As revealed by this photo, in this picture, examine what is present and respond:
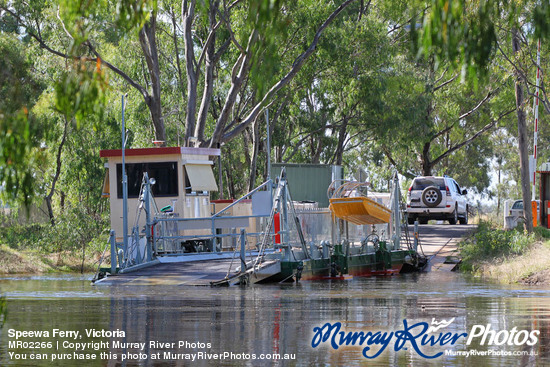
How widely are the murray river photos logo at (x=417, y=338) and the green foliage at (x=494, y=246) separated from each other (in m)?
13.5

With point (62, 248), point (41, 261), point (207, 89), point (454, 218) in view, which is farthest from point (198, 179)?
point (454, 218)

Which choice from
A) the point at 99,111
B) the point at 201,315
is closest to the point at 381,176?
the point at 201,315

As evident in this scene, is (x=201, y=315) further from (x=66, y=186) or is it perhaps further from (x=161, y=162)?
(x=66, y=186)

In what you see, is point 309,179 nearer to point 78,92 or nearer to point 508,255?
point 508,255

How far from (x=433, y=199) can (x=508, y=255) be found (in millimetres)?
12613

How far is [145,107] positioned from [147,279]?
19958 mm

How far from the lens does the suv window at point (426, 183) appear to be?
3772cm

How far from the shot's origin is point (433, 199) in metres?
37.5

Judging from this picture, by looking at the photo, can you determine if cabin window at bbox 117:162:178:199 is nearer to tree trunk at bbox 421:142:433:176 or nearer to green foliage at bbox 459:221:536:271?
green foliage at bbox 459:221:536:271

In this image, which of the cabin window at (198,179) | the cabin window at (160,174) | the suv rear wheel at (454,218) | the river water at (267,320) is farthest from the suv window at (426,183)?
the river water at (267,320)

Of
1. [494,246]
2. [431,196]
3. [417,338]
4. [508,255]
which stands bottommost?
[417,338]

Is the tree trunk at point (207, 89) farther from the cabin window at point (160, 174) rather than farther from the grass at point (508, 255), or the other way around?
the grass at point (508, 255)

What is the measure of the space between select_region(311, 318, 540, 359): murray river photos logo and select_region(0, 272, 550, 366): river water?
5 centimetres

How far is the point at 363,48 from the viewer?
121 ft
